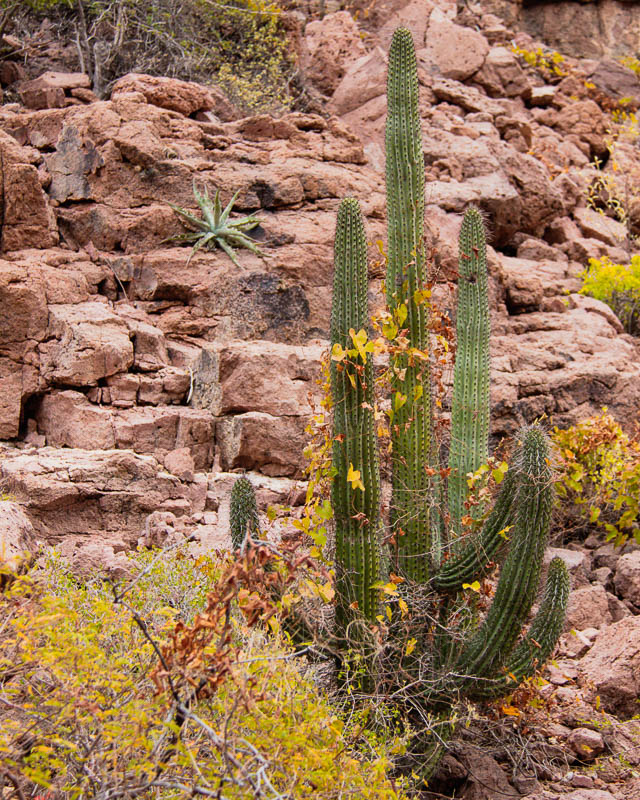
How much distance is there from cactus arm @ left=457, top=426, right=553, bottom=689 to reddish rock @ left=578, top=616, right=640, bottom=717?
4.08 feet

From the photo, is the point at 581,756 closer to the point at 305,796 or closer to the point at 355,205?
the point at 305,796

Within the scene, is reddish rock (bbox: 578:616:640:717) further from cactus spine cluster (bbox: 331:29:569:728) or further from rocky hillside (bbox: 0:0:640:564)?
rocky hillside (bbox: 0:0:640:564)

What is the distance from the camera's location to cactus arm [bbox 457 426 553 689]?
13.4 feet

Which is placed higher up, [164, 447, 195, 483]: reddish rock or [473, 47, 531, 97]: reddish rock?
[473, 47, 531, 97]: reddish rock

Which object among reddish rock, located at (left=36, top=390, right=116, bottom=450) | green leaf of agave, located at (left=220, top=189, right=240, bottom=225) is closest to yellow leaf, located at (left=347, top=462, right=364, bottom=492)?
reddish rock, located at (left=36, top=390, right=116, bottom=450)

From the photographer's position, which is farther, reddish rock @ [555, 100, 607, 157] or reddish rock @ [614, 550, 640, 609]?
reddish rock @ [555, 100, 607, 157]

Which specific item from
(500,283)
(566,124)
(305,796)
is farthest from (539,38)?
(305,796)

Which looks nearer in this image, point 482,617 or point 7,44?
point 482,617

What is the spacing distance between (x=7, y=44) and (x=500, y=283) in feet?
21.6

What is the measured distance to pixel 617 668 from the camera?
5.24 metres

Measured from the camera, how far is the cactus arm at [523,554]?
13.4 ft

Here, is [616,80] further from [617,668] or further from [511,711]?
[511,711]

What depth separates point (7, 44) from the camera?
10.3m

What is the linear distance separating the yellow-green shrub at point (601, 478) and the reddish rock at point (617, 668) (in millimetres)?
1191
